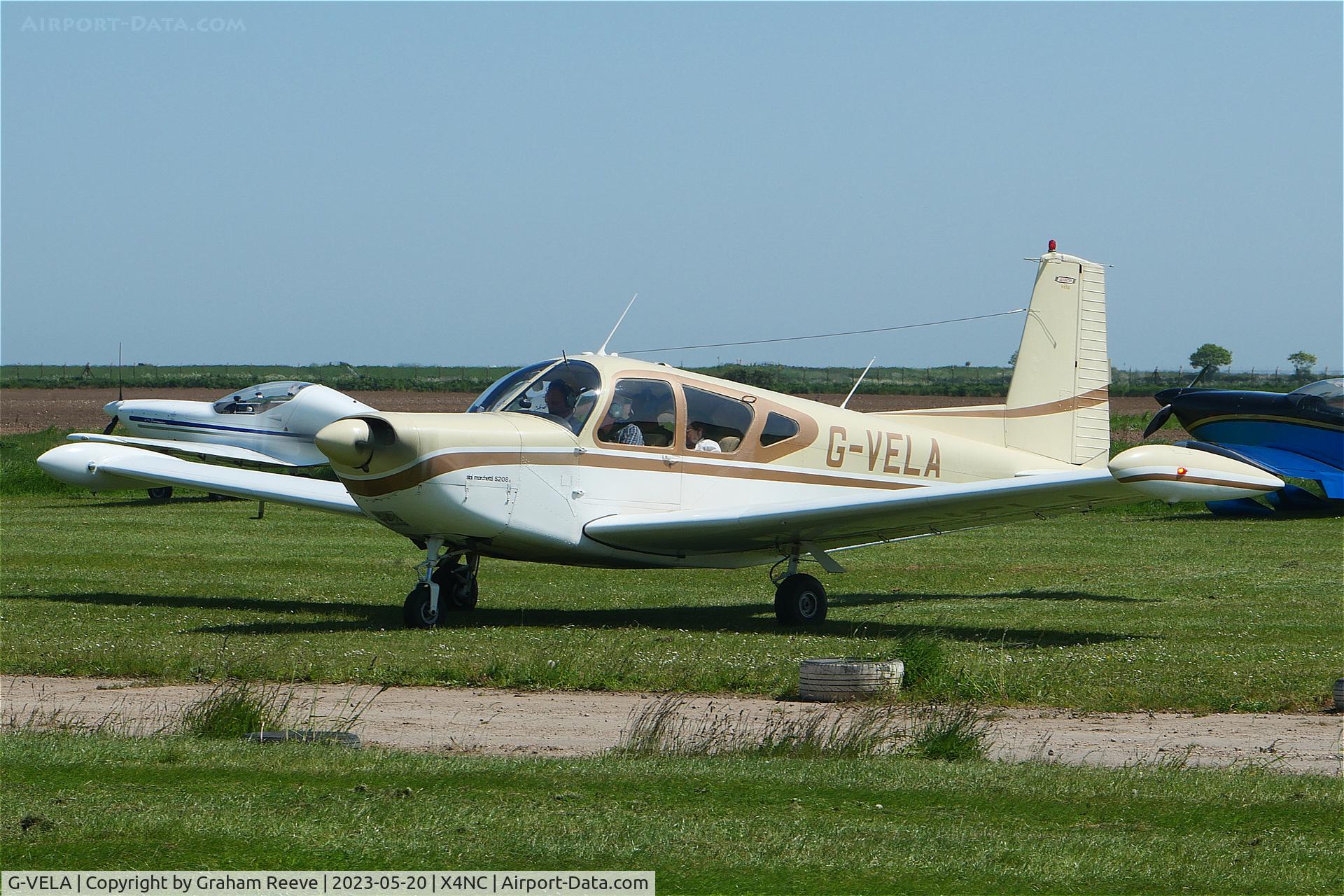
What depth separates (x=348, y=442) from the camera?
12.4m

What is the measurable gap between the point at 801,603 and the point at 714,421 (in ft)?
6.84

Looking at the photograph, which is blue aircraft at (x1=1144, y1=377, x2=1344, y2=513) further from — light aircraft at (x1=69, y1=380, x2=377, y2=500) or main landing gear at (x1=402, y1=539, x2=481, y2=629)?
light aircraft at (x1=69, y1=380, x2=377, y2=500)

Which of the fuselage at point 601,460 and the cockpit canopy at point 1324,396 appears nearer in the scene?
the fuselage at point 601,460

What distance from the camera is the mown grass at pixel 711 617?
34.4 ft

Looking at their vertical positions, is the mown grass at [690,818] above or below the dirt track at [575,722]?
above

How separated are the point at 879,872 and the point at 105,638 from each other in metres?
8.84

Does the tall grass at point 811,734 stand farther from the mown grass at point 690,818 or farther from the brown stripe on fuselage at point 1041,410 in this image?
the brown stripe on fuselage at point 1041,410

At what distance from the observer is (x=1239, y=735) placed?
871cm

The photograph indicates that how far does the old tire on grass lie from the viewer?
9.70 metres

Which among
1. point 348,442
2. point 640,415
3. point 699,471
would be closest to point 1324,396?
point 699,471

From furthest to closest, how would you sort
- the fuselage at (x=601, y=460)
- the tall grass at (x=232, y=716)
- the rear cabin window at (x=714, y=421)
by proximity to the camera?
the rear cabin window at (x=714, y=421)
the fuselage at (x=601, y=460)
the tall grass at (x=232, y=716)

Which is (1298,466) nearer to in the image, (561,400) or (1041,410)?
(1041,410)

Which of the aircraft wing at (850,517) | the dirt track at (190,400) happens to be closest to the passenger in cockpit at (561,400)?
the aircraft wing at (850,517)

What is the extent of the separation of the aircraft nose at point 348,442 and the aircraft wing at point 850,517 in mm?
2479
